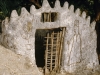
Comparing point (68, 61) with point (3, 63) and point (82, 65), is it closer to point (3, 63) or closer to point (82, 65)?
point (82, 65)

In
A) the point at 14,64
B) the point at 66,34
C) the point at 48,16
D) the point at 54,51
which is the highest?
the point at 48,16

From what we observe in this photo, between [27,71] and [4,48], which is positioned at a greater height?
[4,48]

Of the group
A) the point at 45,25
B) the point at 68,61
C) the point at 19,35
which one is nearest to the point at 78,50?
the point at 68,61

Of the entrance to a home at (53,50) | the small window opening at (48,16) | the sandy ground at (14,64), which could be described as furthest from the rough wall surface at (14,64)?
the small window opening at (48,16)

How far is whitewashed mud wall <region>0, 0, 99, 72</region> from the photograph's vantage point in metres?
12.3

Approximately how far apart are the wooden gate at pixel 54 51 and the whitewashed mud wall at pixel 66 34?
9.2 inches

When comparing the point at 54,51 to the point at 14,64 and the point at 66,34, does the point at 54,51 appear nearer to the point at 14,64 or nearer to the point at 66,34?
the point at 66,34

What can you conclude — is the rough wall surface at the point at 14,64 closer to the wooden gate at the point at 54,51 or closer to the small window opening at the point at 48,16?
the wooden gate at the point at 54,51

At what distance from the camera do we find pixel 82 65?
14266 mm

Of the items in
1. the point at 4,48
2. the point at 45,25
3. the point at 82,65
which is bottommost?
the point at 82,65

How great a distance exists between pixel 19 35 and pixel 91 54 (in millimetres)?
4197

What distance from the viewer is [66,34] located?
523 inches

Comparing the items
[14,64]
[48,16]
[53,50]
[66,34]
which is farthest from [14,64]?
[66,34]

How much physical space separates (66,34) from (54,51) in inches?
41.2
